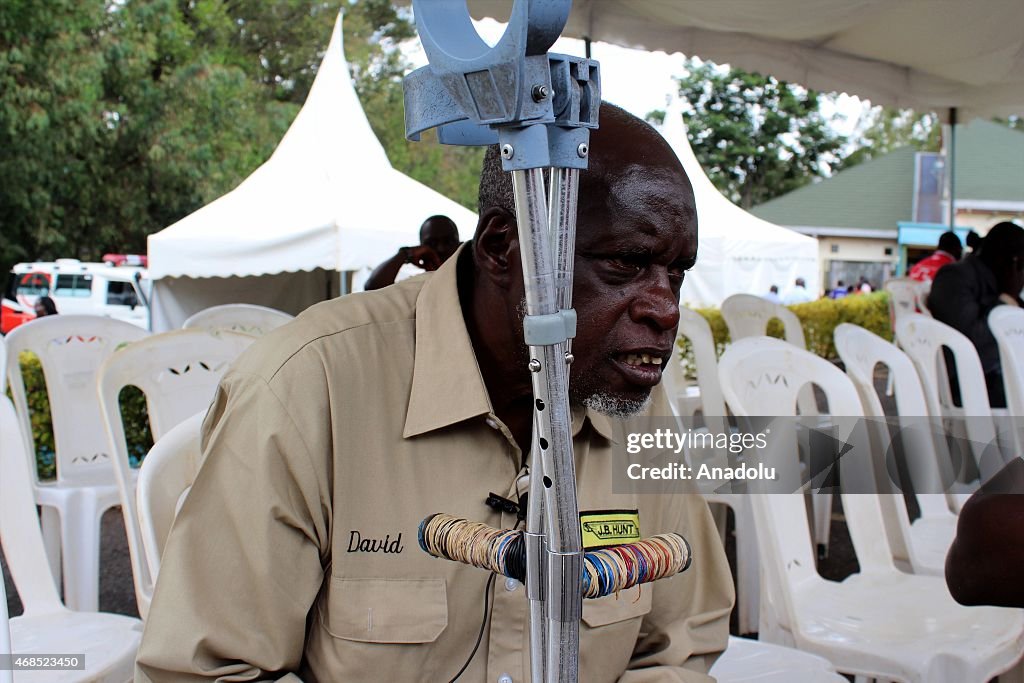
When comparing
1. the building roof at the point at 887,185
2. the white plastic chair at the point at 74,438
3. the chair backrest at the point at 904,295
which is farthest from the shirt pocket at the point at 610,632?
the building roof at the point at 887,185

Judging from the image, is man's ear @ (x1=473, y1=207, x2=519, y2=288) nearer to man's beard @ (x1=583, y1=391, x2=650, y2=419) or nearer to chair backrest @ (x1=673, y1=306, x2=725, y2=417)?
man's beard @ (x1=583, y1=391, x2=650, y2=419)

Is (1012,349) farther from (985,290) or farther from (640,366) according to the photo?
(640,366)

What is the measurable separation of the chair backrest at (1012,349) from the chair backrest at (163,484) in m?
3.68

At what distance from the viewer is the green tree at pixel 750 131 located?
38.4m

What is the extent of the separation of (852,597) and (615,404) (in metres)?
1.80

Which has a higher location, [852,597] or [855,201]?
[855,201]

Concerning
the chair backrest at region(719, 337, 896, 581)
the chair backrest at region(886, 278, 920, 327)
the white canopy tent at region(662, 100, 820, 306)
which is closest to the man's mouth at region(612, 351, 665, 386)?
the chair backrest at region(719, 337, 896, 581)

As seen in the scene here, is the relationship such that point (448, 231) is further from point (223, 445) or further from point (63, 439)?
point (223, 445)

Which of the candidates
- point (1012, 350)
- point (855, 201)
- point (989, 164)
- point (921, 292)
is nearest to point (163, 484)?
point (1012, 350)

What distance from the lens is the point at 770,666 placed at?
220 cm

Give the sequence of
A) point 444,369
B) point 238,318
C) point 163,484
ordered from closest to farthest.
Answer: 1. point 444,369
2. point 163,484
3. point 238,318

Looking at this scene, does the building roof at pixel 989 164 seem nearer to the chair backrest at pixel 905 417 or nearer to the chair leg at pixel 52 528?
the chair backrest at pixel 905 417

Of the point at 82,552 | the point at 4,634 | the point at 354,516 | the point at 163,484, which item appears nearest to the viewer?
the point at 354,516

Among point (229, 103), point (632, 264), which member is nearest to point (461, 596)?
point (632, 264)
